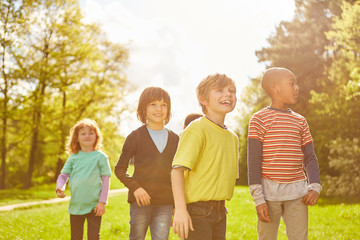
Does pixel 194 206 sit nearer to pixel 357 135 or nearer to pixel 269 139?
pixel 269 139

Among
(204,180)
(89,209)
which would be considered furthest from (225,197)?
(89,209)

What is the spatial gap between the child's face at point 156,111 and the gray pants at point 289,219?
4.78ft

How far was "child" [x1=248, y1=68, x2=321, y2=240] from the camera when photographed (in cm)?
332

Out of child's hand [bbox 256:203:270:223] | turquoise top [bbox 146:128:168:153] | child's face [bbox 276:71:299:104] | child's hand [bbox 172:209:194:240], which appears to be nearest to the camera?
child's hand [bbox 172:209:194:240]

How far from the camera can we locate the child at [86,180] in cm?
455

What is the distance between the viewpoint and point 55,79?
22.9 meters

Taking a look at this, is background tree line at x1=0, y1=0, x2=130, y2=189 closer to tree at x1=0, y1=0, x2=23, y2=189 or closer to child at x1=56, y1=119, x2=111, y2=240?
tree at x1=0, y1=0, x2=23, y2=189

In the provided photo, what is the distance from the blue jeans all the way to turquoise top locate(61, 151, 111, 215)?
91 cm

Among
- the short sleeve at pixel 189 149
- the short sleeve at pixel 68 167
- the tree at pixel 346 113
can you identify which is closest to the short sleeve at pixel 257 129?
the short sleeve at pixel 189 149

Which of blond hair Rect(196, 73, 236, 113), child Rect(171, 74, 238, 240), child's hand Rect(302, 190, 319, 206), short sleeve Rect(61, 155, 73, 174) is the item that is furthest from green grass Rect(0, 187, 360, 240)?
blond hair Rect(196, 73, 236, 113)

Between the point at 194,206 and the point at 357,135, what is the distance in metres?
15.3

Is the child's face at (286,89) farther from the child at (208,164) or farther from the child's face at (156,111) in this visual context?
the child's face at (156,111)

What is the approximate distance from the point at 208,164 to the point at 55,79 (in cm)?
2183

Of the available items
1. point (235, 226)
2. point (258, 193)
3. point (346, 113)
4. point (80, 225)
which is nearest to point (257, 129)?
point (258, 193)
